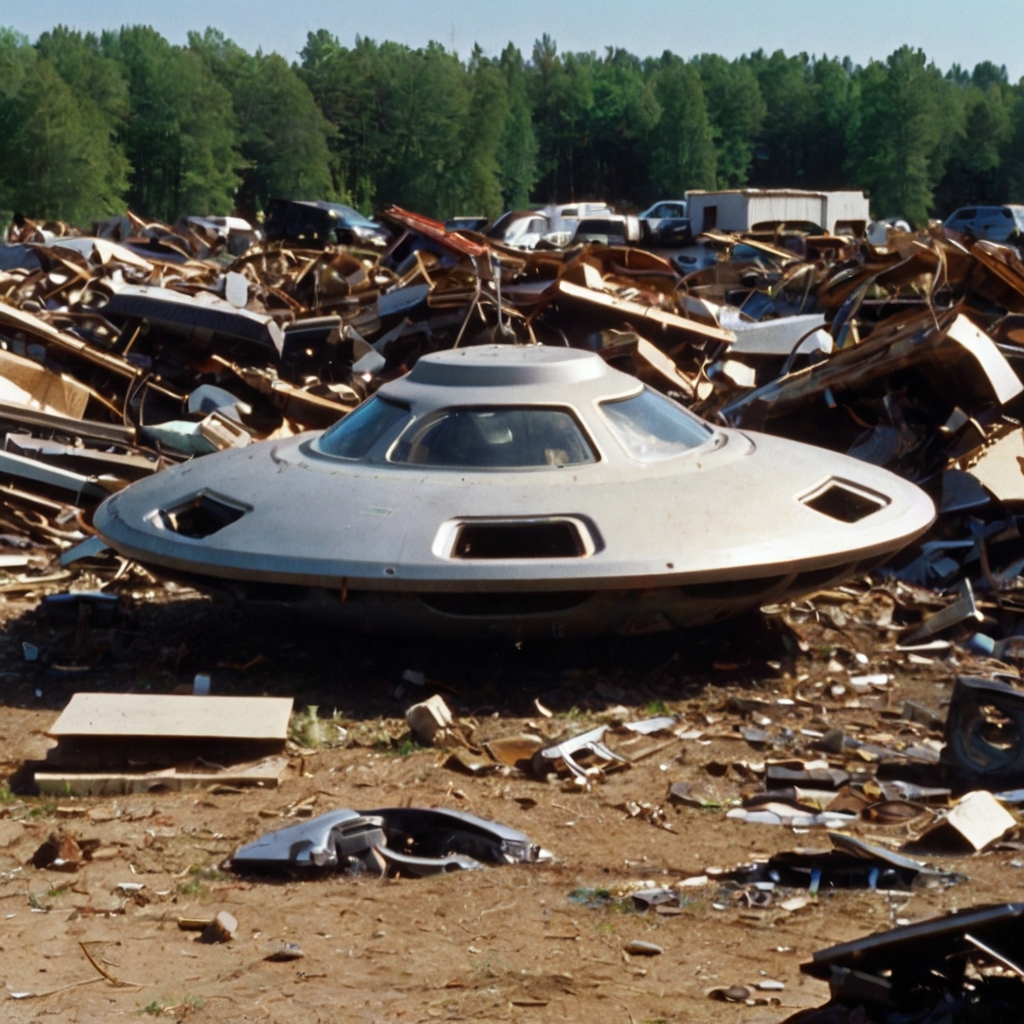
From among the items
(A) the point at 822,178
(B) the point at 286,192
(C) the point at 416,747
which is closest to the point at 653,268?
(C) the point at 416,747

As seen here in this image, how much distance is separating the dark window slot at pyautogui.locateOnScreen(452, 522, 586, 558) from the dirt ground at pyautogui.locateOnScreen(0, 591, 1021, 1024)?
2.24 feet

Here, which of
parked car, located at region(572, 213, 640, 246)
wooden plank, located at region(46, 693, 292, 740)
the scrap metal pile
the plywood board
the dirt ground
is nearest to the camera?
the dirt ground

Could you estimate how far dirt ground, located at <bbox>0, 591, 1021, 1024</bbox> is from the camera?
11.8 ft

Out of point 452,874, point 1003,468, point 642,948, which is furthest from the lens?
point 1003,468

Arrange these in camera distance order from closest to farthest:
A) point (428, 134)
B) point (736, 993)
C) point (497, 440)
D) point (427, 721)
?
point (736, 993) < point (427, 721) < point (497, 440) < point (428, 134)

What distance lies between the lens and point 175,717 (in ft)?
18.7

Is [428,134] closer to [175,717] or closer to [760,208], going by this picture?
[760,208]

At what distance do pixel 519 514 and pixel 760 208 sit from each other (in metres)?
31.7

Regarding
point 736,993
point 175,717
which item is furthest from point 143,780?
point 736,993

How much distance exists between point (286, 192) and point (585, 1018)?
77342 mm

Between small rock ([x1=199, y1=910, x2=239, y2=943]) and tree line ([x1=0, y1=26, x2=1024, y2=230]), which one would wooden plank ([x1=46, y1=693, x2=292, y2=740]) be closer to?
small rock ([x1=199, y1=910, x2=239, y2=943])

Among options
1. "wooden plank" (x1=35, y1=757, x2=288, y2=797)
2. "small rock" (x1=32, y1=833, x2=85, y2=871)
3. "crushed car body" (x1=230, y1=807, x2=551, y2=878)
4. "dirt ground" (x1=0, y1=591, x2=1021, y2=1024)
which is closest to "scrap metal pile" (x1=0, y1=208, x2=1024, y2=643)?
"dirt ground" (x1=0, y1=591, x2=1021, y2=1024)

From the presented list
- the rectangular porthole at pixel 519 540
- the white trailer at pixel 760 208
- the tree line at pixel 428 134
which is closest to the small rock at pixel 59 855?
the rectangular porthole at pixel 519 540

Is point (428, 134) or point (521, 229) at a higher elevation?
point (428, 134)
